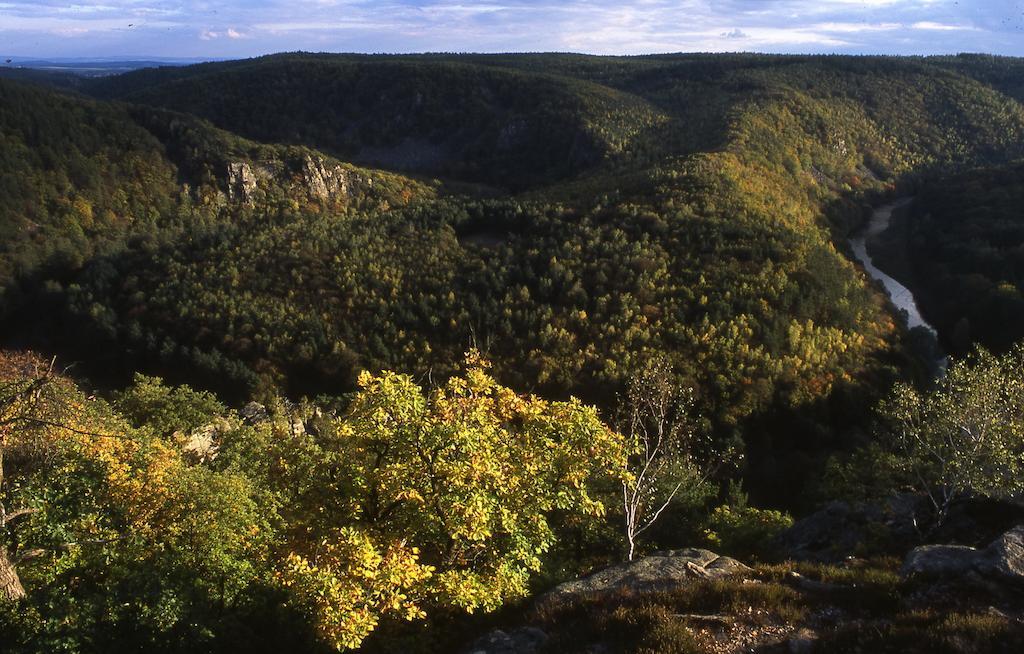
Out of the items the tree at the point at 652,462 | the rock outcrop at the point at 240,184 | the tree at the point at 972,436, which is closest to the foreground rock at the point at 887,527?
the tree at the point at 972,436

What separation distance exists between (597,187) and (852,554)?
90091mm

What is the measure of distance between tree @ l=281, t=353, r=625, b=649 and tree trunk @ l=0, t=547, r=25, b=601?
→ 15.6 ft

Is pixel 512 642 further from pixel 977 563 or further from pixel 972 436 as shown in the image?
pixel 972 436

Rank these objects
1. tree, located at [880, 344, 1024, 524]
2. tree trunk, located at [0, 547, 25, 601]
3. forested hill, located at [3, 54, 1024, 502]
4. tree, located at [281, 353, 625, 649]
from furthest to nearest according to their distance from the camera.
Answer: forested hill, located at [3, 54, 1024, 502] < tree, located at [880, 344, 1024, 524] < tree trunk, located at [0, 547, 25, 601] < tree, located at [281, 353, 625, 649]

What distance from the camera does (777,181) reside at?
107188 millimetres

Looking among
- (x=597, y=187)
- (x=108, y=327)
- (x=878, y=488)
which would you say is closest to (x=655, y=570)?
(x=878, y=488)

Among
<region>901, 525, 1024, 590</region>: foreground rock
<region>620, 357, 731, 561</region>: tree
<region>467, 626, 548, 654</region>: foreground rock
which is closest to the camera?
<region>467, 626, 548, 654</region>: foreground rock

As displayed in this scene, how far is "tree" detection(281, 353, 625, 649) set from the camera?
35.6 ft

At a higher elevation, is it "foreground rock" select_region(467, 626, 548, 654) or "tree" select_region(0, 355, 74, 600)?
"tree" select_region(0, 355, 74, 600)

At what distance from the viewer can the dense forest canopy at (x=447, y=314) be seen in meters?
12.5

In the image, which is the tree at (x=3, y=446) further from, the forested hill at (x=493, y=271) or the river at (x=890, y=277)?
the river at (x=890, y=277)

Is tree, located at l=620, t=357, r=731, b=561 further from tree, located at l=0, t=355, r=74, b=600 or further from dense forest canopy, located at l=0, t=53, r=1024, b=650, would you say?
tree, located at l=0, t=355, r=74, b=600

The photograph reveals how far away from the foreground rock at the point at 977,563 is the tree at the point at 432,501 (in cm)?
691

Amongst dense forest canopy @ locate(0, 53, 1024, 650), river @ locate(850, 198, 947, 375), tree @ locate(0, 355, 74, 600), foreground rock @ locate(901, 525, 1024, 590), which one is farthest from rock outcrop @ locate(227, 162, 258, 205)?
foreground rock @ locate(901, 525, 1024, 590)
